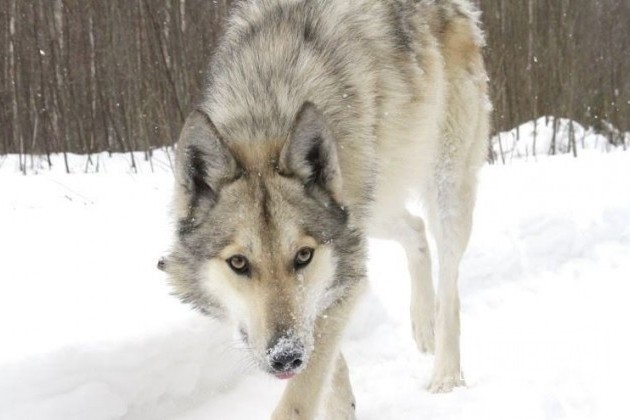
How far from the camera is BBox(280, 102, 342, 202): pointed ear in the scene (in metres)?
2.82

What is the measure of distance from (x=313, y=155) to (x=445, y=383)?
174 cm

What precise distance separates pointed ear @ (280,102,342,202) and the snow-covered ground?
32.6 inches

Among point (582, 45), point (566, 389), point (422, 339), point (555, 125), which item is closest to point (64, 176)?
point (422, 339)

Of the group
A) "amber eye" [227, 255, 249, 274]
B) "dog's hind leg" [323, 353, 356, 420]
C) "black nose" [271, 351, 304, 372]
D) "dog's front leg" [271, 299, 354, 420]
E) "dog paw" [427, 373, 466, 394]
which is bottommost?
"dog paw" [427, 373, 466, 394]

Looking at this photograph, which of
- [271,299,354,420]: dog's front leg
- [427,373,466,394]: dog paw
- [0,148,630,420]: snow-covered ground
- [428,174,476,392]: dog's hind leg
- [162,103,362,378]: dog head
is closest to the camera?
[162,103,362,378]: dog head

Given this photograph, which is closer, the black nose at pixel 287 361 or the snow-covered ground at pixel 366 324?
the black nose at pixel 287 361

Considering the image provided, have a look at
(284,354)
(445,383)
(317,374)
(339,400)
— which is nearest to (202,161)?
(284,354)

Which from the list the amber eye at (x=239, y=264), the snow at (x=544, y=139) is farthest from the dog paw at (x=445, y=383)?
the snow at (x=544, y=139)

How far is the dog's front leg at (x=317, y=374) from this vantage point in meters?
3.01

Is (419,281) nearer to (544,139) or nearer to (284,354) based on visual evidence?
(284,354)

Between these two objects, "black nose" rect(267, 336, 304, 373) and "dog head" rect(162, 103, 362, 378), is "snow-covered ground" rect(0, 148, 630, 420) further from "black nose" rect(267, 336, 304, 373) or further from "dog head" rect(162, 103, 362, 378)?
"black nose" rect(267, 336, 304, 373)

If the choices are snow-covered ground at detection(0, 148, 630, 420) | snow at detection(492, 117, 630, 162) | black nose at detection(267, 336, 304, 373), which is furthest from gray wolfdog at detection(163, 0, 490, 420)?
snow at detection(492, 117, 630, 162)

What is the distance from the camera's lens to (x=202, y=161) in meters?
2.91

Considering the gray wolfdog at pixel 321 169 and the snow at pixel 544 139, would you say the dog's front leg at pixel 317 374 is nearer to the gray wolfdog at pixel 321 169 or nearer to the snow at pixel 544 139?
the gray wolfdog at pixel 321 169
